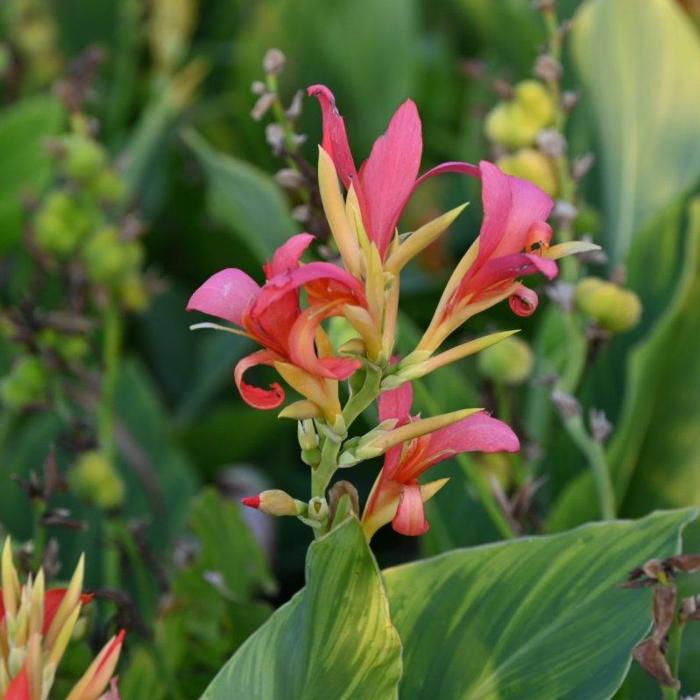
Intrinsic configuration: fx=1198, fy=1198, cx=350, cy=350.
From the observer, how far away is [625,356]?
0.90 metres

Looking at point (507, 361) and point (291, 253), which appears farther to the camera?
point (507, 361)

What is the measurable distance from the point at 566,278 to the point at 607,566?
0.71 feet

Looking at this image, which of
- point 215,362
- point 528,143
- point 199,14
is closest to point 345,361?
point 528,143

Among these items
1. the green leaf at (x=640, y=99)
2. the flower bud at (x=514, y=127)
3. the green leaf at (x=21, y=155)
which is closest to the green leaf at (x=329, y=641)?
the flower bud at (x=514, y=127)

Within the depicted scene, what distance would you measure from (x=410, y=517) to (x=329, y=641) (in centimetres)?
7

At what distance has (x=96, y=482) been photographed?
72cm

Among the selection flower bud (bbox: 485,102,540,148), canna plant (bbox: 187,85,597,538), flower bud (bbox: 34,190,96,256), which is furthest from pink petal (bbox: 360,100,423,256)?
flower bud (bbox: 34,190,96,256)

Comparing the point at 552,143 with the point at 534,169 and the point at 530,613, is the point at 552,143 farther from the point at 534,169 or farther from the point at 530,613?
the point at 530,613

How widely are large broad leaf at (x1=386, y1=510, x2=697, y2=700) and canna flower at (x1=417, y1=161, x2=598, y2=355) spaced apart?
0.49 ft

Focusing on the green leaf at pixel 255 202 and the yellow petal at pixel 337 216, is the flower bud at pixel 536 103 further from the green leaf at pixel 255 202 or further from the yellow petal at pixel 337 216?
the yellow petal at pixel 337 216

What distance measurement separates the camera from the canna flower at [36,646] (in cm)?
39

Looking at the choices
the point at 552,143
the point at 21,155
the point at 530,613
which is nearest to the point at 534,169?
the point at 552,143

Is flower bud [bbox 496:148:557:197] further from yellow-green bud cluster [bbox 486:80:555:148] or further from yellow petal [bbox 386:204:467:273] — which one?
yellow petal [bbox 386:204:467:273]

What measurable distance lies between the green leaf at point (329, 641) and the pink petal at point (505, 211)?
108mm
